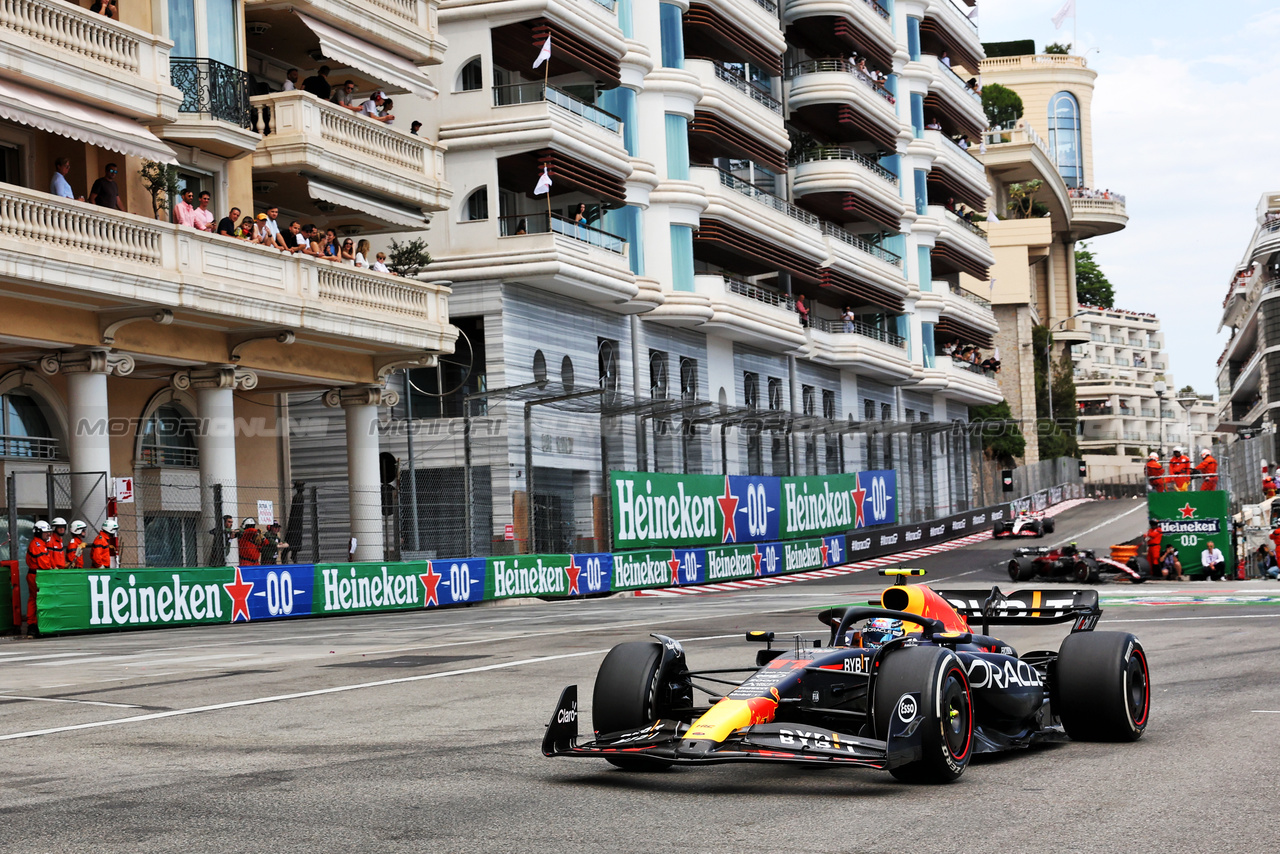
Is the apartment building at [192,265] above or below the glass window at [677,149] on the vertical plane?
below

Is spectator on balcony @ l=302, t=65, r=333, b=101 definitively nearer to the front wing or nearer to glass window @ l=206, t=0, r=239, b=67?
glass window @ l=206, t=0, r=239, b=67

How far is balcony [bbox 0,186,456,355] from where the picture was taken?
71.7 feet

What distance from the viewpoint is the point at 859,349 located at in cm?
5625

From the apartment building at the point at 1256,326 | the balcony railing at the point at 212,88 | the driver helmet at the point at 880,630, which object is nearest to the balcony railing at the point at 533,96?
the balcony railing at the point at 212,88

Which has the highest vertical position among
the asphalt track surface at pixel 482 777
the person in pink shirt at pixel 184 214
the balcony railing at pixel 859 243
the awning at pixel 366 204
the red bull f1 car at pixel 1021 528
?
the balcony railing at pixel 859 243

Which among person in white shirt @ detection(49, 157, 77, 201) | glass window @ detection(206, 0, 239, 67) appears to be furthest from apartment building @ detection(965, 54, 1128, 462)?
person in white shirt @ detection(49, 157, 77, 201)

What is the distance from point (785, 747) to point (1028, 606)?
150 inches

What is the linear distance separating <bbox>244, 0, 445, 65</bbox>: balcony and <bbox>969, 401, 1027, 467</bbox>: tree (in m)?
52.5

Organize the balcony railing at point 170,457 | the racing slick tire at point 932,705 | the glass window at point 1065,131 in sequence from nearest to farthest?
1. the racing slick tire at point 932,705
2. the balcony railing at point 170,457
3. the glass window at point 1065,131

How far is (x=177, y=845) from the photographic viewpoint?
6391 millimetres

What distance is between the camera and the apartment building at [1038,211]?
9125 cm

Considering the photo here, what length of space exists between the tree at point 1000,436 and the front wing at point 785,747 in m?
75.0

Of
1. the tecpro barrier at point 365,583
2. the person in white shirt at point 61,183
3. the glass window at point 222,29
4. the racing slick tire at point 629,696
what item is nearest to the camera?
the racing slick tire at point 629,696

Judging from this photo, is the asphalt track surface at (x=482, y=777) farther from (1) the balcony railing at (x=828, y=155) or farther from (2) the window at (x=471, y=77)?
(1) the balcony railing at (x=828, y=155)
